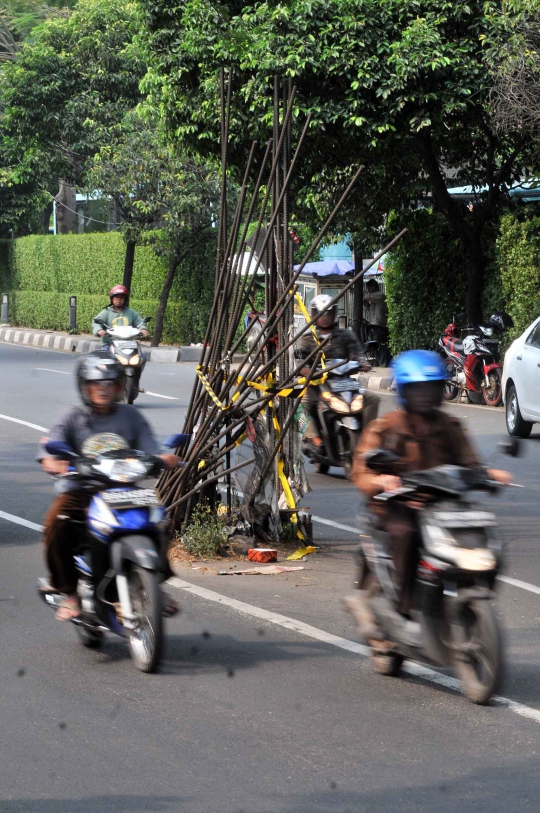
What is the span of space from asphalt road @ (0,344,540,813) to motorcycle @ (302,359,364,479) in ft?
12.6

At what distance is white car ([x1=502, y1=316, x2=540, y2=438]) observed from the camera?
14044mm

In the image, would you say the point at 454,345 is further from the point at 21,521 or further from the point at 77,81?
the point at 77,81

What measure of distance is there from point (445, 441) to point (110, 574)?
162cm

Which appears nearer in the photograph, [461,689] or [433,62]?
[461,689]

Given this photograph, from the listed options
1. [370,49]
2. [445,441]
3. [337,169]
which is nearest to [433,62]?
[370,49]

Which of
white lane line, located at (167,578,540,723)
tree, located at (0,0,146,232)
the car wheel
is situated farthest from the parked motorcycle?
tree, located at (0,0,146,232)

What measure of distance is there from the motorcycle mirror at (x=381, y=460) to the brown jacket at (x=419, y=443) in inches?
1.1

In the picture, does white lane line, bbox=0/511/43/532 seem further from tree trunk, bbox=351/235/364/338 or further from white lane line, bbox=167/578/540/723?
tree trunk, bbox=351/235/364/338

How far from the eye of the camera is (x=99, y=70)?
3303 cm

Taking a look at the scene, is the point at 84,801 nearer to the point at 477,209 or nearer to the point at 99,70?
the point at 477,209

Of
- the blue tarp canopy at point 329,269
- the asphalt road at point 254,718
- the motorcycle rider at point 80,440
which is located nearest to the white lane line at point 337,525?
the asphalt road at point 254,718

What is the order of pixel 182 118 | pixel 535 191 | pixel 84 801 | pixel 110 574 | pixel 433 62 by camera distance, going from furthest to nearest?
pixel 535 191
pixel 182 118
pixel 433 62
pixel 110 574
pixel 84 801

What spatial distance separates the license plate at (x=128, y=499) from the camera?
543 centimetres

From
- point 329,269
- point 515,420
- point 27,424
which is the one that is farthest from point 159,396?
point 329,269
